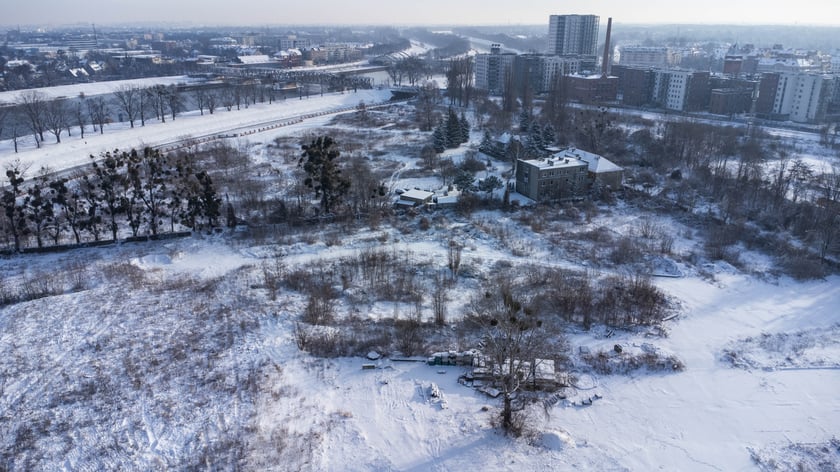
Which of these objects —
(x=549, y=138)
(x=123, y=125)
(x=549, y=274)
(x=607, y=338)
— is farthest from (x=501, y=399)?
(x=123, y=125)

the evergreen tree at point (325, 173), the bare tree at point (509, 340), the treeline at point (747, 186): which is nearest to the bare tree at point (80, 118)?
the evergreen tree at point (325, 173)

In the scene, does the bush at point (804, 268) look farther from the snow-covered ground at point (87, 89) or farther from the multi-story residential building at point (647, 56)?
the multi-story residential building at point (647, 56)

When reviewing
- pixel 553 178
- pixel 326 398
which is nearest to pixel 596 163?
pixel 553 178

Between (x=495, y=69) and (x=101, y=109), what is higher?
(x=495, y=69)

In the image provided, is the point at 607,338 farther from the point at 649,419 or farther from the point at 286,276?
the point at 286,276

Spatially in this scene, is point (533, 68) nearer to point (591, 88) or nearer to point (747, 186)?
point (591, 88)

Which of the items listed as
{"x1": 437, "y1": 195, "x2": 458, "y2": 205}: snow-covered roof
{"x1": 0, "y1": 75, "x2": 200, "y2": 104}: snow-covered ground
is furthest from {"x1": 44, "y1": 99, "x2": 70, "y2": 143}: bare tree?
{"x1": 437, "y1": 195, "x2": 458, "y2": 205}: snow-covered roof

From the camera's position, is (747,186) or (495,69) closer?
(747,186)
